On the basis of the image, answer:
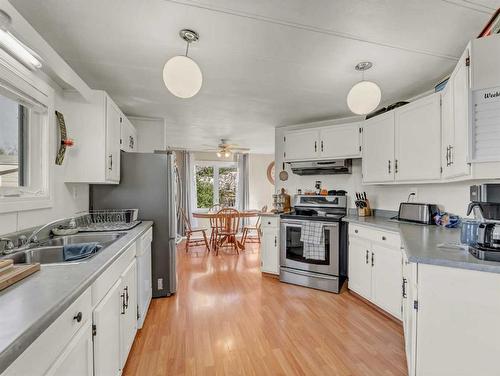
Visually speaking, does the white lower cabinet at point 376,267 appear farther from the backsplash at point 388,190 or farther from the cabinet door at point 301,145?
the cabinet door at point 301,145

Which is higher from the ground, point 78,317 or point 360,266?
point 78,317

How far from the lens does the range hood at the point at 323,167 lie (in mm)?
3373

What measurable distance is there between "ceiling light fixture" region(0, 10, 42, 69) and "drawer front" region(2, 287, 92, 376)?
116 cm

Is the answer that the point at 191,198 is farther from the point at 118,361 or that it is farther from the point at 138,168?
the point at 118,361

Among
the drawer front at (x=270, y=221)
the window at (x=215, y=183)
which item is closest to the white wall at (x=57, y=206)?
the drawer front at (x=270, y=221)

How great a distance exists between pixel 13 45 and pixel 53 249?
1.16 metres

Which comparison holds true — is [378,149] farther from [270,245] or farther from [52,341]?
[52,341]

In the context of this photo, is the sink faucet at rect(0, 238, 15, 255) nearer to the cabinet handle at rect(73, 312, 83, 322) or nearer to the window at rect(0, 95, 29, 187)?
the window at rect(0, 95, 29, 187)

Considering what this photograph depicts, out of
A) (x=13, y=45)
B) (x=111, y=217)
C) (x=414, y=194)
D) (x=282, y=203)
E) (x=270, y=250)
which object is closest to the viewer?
(x=13, y=45)

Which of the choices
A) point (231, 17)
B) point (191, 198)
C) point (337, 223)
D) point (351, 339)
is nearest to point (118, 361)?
point (351, 339)

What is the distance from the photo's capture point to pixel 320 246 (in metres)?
3.07

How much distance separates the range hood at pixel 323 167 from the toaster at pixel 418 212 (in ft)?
2.93

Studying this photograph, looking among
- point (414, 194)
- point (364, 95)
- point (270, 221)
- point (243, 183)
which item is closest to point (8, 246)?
point (364, 95)

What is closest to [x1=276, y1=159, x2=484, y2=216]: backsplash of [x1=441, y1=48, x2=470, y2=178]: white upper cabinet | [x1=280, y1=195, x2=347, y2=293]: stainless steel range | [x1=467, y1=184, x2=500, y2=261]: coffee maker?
[x1=280, y1=195, x2=347, y2=293]: stainless steel range
